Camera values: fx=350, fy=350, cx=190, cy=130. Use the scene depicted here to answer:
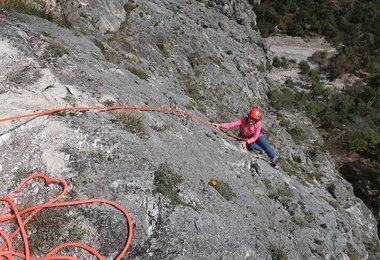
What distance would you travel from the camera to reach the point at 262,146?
1166 cm

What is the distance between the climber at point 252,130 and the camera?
10.1 m

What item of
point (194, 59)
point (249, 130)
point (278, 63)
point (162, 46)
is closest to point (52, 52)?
point (249, 130)

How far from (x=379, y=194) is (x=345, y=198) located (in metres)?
8.41

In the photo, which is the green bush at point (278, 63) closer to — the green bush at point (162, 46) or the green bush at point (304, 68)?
the green bush at point (304, 68)

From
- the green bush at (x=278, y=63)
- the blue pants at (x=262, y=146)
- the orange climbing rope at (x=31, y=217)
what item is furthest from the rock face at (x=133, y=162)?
the green bush at (x=278, y=63)

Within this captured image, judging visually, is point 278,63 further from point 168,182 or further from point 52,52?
point 168,182

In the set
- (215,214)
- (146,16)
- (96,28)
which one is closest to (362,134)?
(146,16)

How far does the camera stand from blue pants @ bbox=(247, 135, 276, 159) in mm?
11555

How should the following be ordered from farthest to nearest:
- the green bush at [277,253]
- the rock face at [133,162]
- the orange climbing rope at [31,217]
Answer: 1. the green bush at [277,253]
2. the rock face at [133,162]
3. the orange climbing rope at [31,217]

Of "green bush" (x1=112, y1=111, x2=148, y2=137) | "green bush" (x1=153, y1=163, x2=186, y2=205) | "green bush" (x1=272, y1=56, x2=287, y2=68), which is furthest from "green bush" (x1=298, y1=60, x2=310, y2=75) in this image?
"green bush" (x1=153, y1=163, x2=186, y2=205)

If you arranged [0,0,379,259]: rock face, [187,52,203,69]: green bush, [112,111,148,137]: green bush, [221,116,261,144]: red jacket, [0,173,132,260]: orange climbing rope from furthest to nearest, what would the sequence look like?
[187,52,203,69]: green bush < [221,116,261,144]: red jacket < [112,111,148,137]: green bush < [0,0,379,259]: rock face < [0,173,132,260]: orange climbing rope

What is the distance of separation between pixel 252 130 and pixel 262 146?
0.93 meters

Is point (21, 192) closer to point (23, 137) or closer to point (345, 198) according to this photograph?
point (23, 137)

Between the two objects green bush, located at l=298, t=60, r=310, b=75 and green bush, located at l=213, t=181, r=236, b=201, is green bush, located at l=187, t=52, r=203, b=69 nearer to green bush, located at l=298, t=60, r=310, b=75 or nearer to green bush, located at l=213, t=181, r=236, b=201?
green bush, located at l=213, t=181, r=236, b=201
